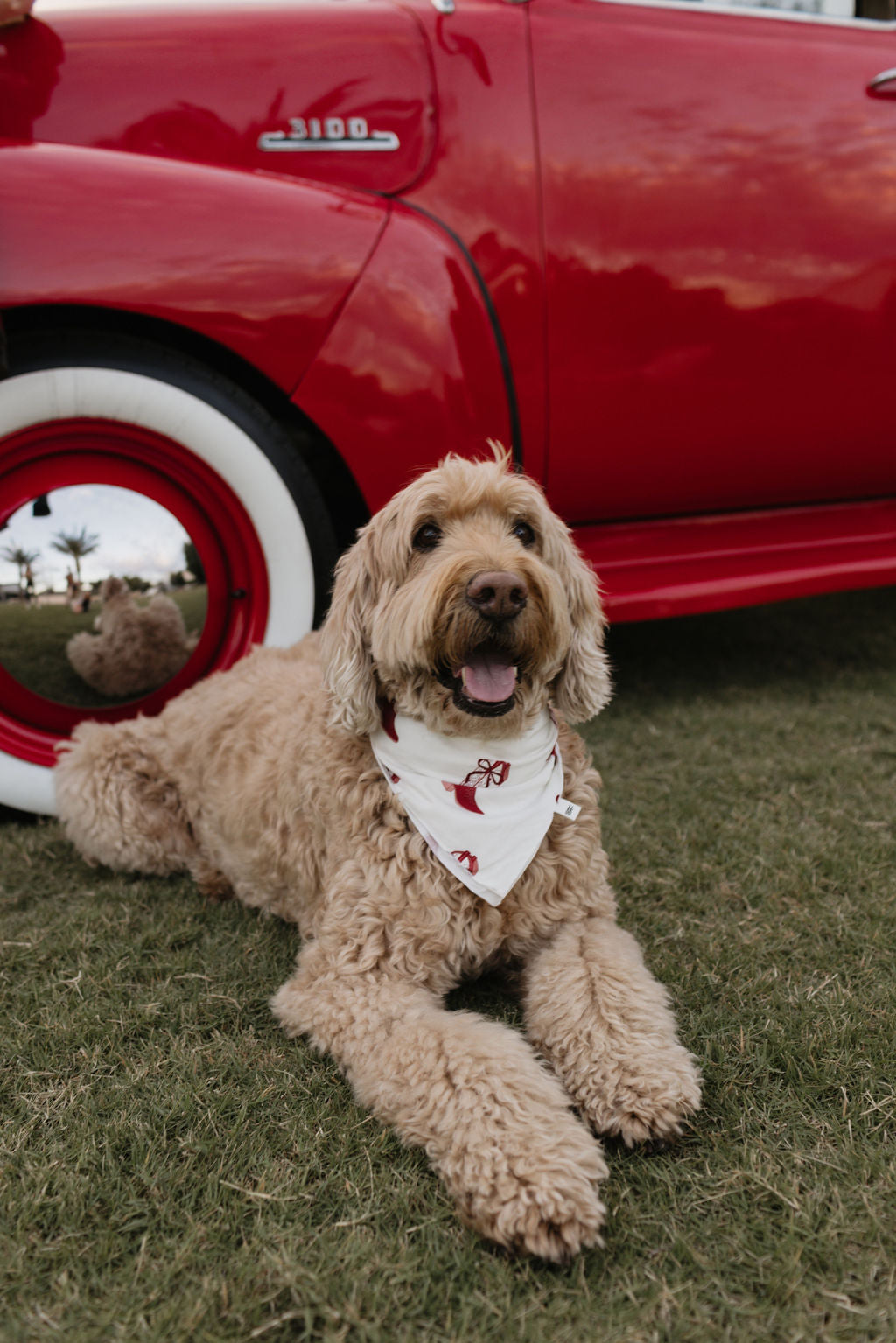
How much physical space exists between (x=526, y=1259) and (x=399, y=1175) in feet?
0.84

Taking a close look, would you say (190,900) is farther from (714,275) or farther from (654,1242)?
(714,275)

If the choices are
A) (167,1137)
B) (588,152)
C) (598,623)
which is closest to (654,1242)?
(167,1137)

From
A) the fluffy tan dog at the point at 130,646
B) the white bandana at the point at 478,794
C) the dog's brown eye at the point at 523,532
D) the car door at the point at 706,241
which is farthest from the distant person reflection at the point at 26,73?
the white bandana at the point at 478,794

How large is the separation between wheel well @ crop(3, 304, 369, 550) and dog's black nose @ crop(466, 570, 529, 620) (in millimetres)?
1153

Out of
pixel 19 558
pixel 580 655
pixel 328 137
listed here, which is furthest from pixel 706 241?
pixel 19 558

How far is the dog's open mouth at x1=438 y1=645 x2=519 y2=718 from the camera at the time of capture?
6.28 feet

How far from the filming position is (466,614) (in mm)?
1847

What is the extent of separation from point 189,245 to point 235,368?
0.37m

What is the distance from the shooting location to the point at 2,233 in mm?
2371

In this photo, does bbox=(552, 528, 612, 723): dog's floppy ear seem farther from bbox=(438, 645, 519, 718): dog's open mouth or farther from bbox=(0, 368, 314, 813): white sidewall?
bbox=(0, 368, 314, 813): white sidewall

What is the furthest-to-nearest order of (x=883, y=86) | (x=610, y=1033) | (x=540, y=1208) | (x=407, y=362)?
(x=883, y=86) → (x=407, y=362) → (x=610, y=1033) → (x=540, y=1208)

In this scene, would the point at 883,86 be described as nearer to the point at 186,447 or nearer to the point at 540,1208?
the point at 186,447

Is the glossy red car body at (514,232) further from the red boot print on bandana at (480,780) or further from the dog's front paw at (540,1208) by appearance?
the dog's front paw at (540,1208)

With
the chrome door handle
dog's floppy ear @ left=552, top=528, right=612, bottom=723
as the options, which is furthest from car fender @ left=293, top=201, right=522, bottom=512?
the chrome door handle
